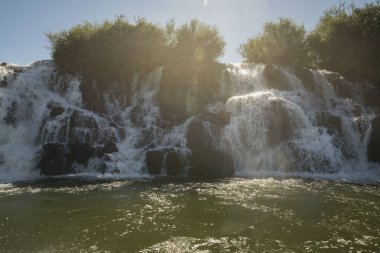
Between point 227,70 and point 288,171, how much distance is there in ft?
53.5

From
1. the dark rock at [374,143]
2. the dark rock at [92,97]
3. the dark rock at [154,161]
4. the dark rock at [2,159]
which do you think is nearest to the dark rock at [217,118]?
the dark rock at [154,161]

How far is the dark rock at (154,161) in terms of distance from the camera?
885 inches

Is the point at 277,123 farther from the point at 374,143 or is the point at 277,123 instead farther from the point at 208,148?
the point at 374,143

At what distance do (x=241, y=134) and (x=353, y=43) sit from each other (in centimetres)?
2534

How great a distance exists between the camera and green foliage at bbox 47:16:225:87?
38.9 metres

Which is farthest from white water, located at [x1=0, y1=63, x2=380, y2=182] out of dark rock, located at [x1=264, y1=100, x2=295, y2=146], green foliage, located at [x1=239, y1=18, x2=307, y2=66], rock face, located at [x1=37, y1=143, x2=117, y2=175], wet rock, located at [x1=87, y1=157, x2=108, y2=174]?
green foliage, located at [x1=239, y1=18, x2=307, y2=66]

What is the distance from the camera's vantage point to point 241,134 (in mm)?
25875

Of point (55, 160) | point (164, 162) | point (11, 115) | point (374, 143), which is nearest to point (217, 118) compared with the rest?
point (164, 162)

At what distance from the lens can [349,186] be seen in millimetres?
17234

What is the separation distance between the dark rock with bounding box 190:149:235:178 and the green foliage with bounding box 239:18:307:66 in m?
29.2

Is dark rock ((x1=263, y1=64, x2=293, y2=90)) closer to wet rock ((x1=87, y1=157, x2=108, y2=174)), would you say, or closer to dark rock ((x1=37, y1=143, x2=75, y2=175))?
wet rock ((x1=87, y1=157, x2=108, y2=174))

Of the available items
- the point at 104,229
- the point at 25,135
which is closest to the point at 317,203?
the point at 104,229

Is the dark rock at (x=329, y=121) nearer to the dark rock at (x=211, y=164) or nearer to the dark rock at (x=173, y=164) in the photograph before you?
the dark rock at (x=211, y=164)

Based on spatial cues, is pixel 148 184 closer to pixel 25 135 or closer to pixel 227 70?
pixel 25 135
